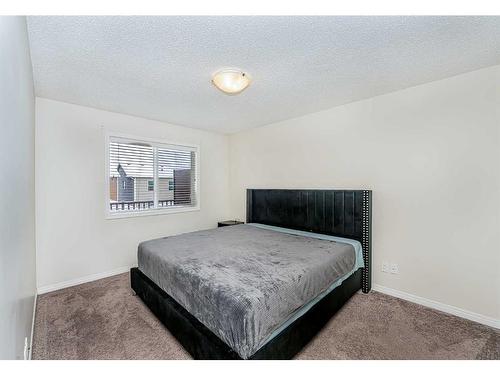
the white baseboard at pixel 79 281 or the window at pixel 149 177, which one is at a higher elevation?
the window at pixel 149 177

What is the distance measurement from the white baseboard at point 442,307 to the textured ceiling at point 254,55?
2.30 meters

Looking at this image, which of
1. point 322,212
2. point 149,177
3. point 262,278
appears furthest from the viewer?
point 149,177

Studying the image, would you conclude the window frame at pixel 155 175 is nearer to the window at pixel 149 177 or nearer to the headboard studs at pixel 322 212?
the window at pixel 149 177

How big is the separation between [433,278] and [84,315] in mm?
3553

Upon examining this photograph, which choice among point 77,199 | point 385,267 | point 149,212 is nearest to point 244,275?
point 385,267

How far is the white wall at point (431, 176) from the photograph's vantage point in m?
2.08

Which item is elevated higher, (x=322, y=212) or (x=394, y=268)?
(x=322, y=212)

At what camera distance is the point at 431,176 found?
7.75 feet

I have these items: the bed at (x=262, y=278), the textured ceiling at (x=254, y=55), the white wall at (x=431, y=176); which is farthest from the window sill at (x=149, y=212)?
the white wall at (x=431, y=176)

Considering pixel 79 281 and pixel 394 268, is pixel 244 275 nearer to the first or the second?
pixel 394 268

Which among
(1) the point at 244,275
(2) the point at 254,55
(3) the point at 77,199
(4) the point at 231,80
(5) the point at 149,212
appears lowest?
(1) the point at 244,275

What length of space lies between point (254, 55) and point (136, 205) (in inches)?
112

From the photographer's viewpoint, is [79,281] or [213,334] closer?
[213,334]

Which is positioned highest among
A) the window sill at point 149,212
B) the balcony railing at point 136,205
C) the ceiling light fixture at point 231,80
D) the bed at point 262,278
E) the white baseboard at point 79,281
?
the ceiling light fixture at point 231,80
